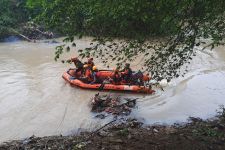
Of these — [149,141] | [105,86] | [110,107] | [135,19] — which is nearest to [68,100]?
[105,86]

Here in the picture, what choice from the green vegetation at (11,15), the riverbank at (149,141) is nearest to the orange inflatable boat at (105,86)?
the riverbank at (149,141)

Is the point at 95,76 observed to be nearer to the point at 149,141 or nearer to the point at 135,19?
the point at 149,141

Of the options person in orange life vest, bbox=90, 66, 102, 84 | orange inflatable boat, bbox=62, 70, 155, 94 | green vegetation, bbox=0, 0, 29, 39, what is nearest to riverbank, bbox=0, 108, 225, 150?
orange inflatable boat, bbox=62, 70, 155, 94

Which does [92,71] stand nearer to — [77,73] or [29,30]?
[77,73]

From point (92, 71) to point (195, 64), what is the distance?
23.4 ft

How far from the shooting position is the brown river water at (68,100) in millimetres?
11633

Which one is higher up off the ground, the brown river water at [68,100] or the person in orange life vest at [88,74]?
the person in orange life vest at [88,74]

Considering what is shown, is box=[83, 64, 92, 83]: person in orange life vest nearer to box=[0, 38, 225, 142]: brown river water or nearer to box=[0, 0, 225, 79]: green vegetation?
box=[0, 38, 225, 142]: brown river water

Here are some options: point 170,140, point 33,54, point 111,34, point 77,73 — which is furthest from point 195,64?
point 111,34

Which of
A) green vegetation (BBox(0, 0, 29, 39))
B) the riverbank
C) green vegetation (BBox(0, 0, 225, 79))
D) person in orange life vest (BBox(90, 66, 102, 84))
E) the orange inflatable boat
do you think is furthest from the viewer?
green vegetation (BBox(0, 0, 29, 39))

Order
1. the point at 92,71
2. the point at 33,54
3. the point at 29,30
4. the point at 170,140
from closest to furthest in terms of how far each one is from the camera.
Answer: the point at 170,140 < the point at 92,71 < the point at 33,54 < the point at 29,30

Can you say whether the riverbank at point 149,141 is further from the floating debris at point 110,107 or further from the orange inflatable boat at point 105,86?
the orange inflatable boat at point 105,86

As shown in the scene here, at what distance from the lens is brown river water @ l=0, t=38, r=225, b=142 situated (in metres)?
11.6

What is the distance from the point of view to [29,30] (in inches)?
1219
